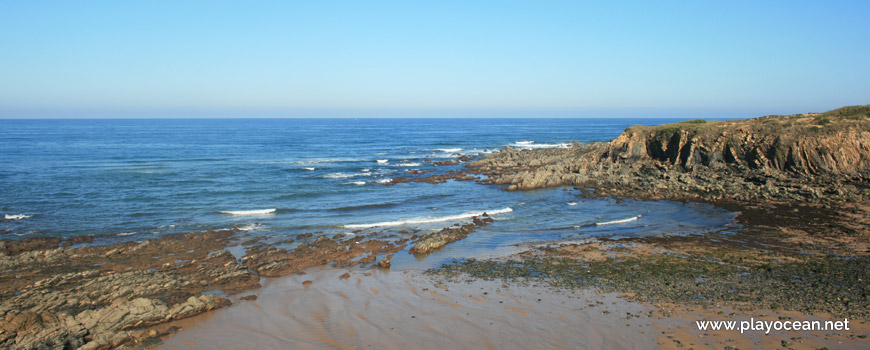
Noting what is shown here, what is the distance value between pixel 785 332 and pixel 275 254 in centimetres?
1648

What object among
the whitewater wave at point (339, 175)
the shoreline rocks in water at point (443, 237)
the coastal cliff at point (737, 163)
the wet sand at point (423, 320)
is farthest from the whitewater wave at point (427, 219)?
the whitewater wave at point (339, 175)

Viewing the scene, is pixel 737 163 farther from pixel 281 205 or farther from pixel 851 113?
pixel 281 205

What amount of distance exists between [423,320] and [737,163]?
30443 millimetres

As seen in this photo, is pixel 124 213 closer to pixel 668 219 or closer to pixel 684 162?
pixel 668 219

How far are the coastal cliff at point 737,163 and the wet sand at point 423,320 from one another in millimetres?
19987

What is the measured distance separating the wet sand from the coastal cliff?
65.6 ft

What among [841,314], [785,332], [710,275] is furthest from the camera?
[710,275]

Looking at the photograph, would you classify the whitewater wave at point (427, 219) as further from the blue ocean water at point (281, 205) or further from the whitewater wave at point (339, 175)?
the whitewater wave at point (339, 175)

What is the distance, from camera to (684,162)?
36.5 m

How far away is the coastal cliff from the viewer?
92.7ft

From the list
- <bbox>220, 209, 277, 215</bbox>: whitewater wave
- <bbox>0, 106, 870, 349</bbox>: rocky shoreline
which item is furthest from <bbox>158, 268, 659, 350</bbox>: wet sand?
<bbox>220, 209, 277, 215</bbox>: whitewater wave

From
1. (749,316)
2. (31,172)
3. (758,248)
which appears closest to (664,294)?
(749,316)

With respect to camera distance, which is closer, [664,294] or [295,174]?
[664,294]

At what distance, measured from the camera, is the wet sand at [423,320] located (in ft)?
36.4
